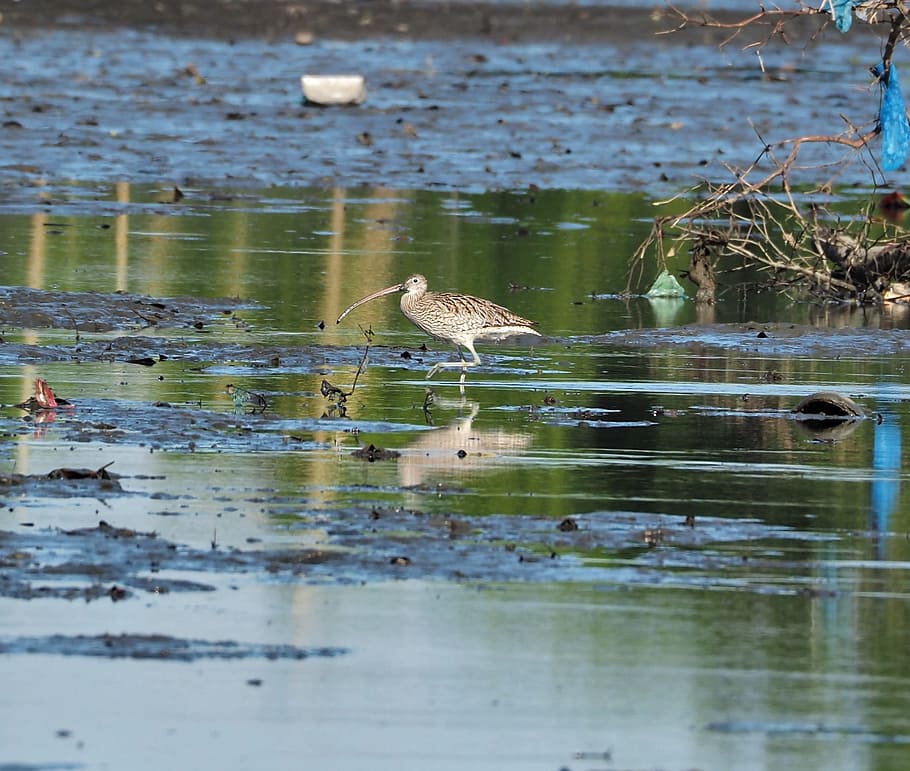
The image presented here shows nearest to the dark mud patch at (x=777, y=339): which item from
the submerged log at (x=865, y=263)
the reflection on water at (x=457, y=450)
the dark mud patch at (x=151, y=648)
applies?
the submerged log at (x=865, y=263)

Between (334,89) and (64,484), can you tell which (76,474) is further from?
(334,89)

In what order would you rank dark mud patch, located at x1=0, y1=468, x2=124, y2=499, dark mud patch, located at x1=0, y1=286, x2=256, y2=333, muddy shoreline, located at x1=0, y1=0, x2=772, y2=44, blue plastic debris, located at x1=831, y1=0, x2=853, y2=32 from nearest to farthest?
dark mud patch, located at x1=0, y1=468, x2=124, y2=499 < blue plastic debris, located at x1=831, y1=0, x2=853, y2=32 < dark mud patch, located at x1=0, y1=286, x2=256, y2=333 < muddy shoreline, located at x1=0, y1=0, x2=772, y2=44

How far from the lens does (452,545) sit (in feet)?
29.9

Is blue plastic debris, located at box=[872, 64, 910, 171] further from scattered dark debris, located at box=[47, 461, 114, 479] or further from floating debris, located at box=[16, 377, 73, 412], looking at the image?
scattered dark debris, located at box=[47, 461, 114, 479]

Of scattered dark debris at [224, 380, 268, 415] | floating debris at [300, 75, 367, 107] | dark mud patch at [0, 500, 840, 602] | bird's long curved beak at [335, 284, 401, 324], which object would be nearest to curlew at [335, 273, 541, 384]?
bird's long curved beak at [335, 284, 401, 324]

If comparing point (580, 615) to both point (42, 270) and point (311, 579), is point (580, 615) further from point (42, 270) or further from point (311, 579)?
point (42, 270)

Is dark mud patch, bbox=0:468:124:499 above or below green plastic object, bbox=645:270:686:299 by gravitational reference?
below

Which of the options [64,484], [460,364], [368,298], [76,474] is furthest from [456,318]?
[64,484]

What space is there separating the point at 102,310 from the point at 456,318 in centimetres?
317

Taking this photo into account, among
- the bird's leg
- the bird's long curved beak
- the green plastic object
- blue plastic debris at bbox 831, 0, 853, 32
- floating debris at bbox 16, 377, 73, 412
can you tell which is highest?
blue plastic debris at bbox 831, 0, 853, 32

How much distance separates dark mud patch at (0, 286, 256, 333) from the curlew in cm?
194

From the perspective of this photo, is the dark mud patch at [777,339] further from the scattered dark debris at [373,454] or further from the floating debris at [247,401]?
the scattered dark debris at [373,454]

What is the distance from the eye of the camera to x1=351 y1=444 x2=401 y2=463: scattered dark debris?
11.0 metres

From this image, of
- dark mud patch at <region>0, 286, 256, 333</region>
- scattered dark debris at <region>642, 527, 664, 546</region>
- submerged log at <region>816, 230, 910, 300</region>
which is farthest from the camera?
submerged log at <region>816, 230, 910, 300</region>
